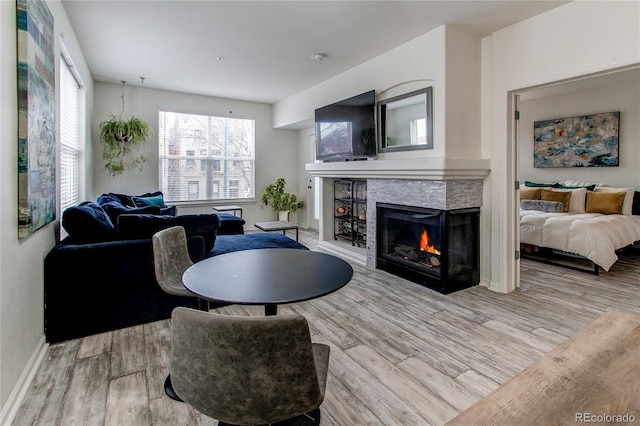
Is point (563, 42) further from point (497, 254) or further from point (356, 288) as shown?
point (356, 288)

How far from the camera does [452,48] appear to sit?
3230 millimetres

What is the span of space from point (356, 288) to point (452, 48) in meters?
2.57

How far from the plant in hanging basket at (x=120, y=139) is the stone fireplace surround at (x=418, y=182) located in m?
3.19

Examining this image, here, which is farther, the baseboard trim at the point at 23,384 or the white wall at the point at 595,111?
the white wall at the point at 595,111

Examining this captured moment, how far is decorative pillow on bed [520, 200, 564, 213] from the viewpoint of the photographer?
4.88 metres

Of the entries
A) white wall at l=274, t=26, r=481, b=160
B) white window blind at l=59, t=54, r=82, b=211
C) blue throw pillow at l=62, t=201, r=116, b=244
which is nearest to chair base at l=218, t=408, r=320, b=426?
blue throw pillow at l=62, t=201, r=116, b=244

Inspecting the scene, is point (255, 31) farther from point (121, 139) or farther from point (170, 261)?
Result: point (121, 139)

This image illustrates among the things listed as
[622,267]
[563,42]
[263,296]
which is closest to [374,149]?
[563,42]

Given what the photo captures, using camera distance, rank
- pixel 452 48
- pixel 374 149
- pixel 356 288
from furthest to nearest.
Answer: pixel 374 149
pixel 356 288
pixel 452 48

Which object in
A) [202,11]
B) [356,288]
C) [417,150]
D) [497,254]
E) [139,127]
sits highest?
[202,11]

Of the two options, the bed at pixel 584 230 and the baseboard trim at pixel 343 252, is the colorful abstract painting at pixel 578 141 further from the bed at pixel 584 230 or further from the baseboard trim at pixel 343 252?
the baseboard trim at pixel 343 252

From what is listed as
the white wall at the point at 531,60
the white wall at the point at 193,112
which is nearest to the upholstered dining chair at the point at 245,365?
the white wall at the point at 531,60

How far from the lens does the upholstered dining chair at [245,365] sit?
86cm

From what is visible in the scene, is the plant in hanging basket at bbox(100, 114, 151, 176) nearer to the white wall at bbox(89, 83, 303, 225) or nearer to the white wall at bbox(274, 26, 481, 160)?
the white wall at bbox(89, 83, 303, 225)
